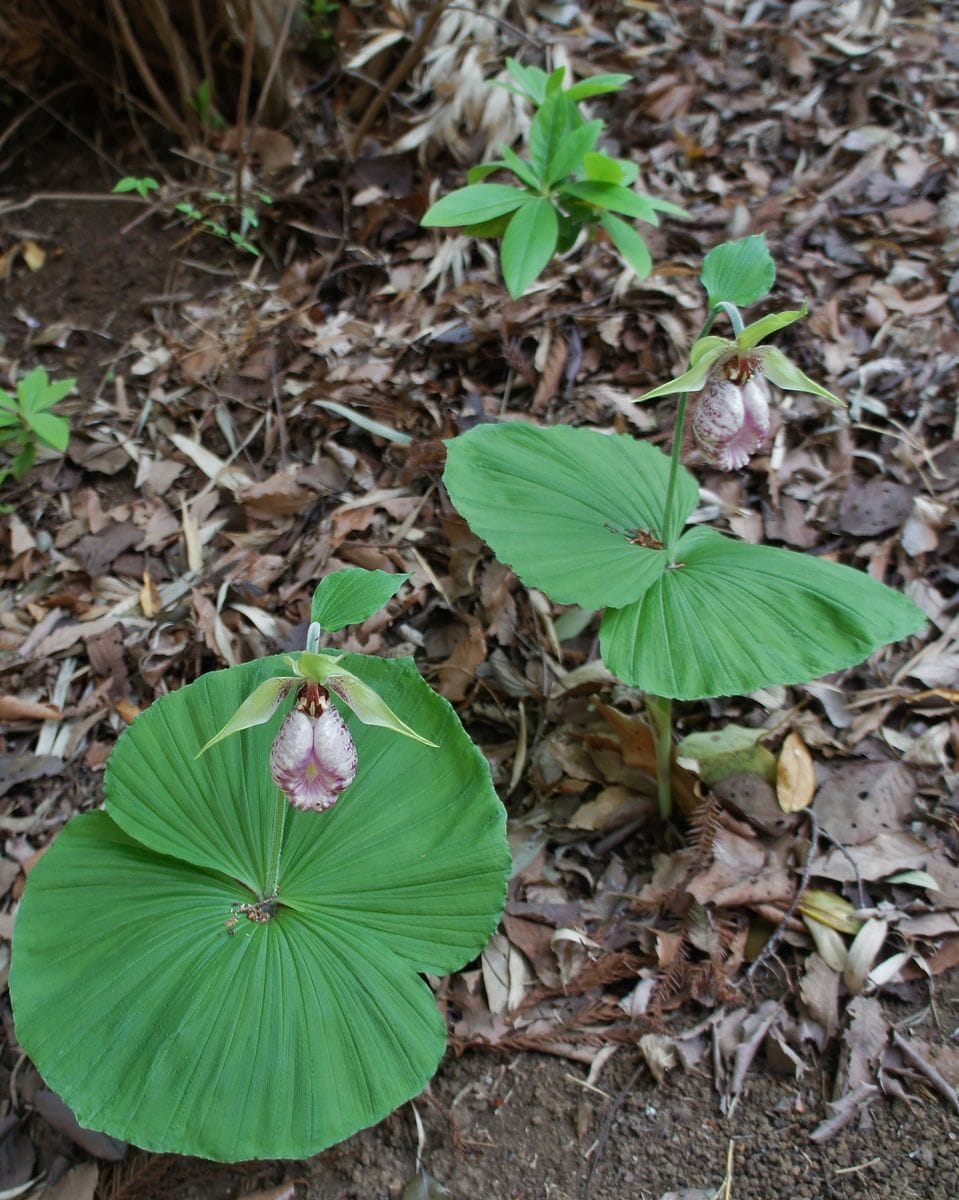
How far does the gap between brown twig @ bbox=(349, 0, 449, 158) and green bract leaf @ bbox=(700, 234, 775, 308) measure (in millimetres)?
1748

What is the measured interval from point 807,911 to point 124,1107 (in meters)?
1.37

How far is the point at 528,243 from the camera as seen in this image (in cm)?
233

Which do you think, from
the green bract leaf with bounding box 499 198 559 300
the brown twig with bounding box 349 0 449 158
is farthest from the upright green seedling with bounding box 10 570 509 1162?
the brown twig with bounding box 349 0 449 158

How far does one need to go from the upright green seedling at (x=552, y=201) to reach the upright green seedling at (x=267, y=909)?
1.17 metres

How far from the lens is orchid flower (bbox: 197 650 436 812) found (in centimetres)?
139

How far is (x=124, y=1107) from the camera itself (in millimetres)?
1484

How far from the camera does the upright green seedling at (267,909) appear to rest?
146 cm

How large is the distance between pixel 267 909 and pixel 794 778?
3.98ft

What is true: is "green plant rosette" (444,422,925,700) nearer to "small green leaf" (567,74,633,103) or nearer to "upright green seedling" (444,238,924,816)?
"upright green seedling" (444,238,924,816)

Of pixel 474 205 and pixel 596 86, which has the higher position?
pixel 596 86

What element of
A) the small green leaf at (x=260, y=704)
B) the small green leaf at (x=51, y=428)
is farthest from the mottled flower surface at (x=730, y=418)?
the small green leaf at (x=51, y=428)

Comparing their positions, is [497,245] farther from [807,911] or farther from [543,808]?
[807,911]

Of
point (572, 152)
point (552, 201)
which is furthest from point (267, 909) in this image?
point (572, 152)

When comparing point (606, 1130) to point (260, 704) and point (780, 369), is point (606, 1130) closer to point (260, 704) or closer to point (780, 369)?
point (260, 704)
